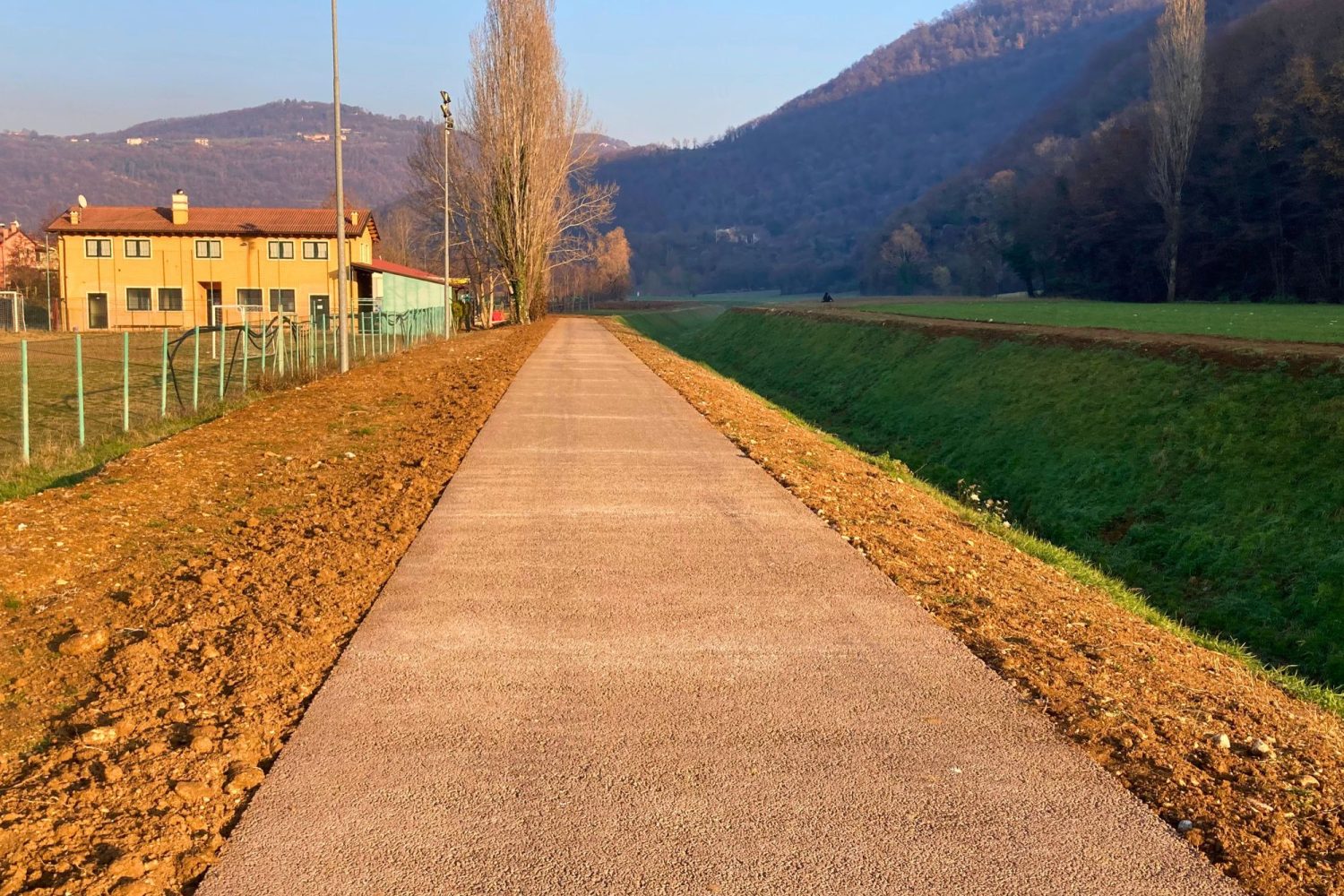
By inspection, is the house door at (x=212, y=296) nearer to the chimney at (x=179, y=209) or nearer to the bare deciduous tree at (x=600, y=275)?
the chimney at (x=179, y=209)

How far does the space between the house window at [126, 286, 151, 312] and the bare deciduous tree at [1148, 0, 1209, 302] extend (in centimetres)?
5632

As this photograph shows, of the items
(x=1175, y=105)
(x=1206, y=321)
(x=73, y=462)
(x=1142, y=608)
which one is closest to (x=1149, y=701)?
(x=1142, y=608)

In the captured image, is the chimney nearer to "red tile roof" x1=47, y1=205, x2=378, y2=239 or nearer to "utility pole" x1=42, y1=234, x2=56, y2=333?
"red tile roof" x1=47, y1=205, x2=378, y2=239

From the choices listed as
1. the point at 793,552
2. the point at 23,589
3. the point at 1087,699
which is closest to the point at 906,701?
the point at 1087,699

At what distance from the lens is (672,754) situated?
4875 mm

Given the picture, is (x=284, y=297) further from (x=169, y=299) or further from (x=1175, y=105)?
(x=1175, y=105)

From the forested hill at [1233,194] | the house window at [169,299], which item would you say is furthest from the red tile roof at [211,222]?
the forested hill at [1233,194]

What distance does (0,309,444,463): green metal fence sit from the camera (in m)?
17.7

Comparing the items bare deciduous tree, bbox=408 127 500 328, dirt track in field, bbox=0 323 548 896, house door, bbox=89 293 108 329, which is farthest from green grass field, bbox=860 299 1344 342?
house door, bbox=89 293 108 329

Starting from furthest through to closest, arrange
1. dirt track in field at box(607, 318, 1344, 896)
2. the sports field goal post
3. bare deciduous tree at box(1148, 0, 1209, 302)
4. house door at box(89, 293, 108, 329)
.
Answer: house door at box(89, 293, 108, 329), bare deciduous tree at box(1148, 0, 1209, 302), the sports field goal post, dirt track in field at box(607, 318, 1344, 896)

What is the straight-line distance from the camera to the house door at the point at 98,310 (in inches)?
2491

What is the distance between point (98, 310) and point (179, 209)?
729 centimetres

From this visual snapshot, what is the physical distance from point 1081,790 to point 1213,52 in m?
72.2

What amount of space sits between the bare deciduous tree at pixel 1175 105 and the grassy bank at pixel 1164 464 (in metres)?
38.7
